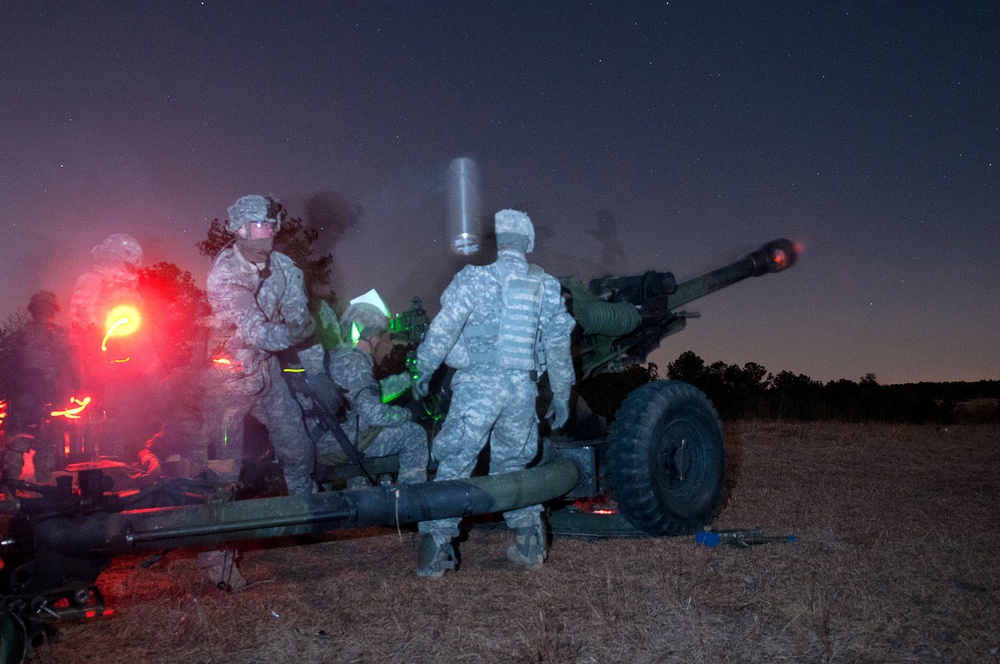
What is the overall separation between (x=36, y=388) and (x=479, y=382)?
3676 millimetres

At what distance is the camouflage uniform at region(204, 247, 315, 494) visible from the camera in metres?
4.71

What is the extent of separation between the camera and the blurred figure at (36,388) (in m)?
5.90

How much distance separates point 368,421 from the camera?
510 centimetres

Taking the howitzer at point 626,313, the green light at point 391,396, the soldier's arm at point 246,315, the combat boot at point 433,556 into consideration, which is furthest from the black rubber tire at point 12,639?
the howitzer at point 626,313

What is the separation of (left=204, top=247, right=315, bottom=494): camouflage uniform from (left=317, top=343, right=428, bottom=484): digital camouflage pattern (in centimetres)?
28

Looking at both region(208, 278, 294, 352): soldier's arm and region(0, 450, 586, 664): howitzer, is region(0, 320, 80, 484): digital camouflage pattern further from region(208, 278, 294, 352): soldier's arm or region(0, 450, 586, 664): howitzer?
region(0, 450, 586, 664): howitzer

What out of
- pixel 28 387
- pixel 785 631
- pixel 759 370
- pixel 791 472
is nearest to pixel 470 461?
pixel 785 631

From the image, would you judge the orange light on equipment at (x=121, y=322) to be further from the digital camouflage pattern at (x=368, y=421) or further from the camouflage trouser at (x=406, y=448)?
the camouflage trouser at (x=406, y=448)

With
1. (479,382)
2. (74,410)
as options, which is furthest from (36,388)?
(479,382)

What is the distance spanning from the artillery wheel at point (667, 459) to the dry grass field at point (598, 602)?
228mm

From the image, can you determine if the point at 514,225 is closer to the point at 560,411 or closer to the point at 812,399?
the point at 560,411

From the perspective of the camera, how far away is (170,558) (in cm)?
540

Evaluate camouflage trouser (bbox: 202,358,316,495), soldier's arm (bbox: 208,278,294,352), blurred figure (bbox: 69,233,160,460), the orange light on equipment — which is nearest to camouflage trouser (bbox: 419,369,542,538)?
camouflage trouser (bbox: 202,358,316,495)

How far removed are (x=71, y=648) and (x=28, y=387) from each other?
322cm
